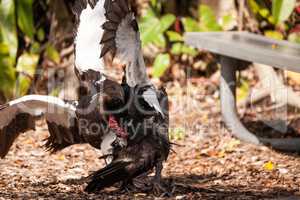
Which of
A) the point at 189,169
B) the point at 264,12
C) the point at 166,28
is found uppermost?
the point at 264,12

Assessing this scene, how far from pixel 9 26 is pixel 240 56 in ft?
7.77

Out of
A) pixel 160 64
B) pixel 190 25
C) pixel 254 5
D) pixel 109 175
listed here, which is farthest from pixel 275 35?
pixel 109 175

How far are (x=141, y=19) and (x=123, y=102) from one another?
287cm

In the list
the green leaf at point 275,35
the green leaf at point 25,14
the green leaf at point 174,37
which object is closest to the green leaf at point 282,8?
the green leaf at point 275,35

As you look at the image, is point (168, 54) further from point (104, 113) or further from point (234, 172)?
point (104, 113)

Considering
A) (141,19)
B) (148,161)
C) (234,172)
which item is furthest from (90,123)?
(141,19)

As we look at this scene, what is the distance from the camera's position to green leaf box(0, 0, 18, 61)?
644 cm

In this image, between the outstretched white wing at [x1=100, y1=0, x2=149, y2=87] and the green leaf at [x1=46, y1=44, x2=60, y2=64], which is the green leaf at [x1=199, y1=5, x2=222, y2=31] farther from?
the outstretched white wing at [x1=100, y1=0, x2=149, y2=87]

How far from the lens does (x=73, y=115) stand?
14.3 feet

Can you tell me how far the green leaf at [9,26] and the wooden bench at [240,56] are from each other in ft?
5.56

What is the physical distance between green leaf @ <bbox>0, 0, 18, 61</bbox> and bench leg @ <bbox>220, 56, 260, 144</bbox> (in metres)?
1.97

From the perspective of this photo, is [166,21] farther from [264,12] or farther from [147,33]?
[264,12]

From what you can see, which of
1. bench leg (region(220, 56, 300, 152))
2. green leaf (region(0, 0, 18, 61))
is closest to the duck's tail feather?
bench leg (region(220, 56, 300, 152))

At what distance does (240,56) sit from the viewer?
16.8 ft
